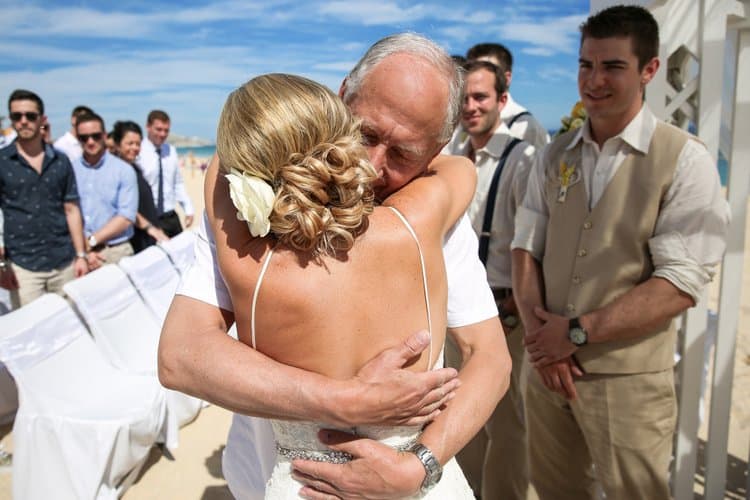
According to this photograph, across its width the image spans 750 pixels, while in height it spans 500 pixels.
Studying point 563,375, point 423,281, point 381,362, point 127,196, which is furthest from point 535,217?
point 127,196

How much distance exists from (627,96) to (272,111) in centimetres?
189

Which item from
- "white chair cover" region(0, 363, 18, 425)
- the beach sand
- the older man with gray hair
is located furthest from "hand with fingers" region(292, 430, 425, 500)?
"white chair cover" region(0, 363, 18, 425)

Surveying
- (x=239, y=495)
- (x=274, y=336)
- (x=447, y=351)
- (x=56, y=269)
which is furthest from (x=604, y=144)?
(x=56, y=269)

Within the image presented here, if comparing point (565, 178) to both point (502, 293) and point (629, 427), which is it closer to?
point (502, 293)

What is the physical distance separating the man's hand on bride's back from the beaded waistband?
0.26ft

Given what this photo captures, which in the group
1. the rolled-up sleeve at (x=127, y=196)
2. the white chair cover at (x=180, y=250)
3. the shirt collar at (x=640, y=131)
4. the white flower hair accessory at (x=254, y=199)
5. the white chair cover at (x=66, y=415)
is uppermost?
the shirt collar at (x=640, y=131)

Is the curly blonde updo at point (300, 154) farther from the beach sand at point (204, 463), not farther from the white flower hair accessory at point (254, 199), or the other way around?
the beach sand at point (204, 463)

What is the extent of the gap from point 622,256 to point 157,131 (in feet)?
22.2

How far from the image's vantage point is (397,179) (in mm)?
1483

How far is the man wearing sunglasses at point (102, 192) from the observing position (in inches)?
229

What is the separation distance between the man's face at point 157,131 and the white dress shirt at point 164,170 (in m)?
0.06

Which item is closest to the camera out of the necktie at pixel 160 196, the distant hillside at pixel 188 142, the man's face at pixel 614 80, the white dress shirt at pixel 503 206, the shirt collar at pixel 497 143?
the man's face at pixel 614 80

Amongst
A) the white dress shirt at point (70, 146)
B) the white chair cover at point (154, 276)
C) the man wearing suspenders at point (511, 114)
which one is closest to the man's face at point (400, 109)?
the man wearing suspenders at point (511, 114)

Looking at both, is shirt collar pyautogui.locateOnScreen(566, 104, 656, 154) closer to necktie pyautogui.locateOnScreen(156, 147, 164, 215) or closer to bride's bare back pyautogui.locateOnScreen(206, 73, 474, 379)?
bride's bare back pyautogui.locateOnScreen(206, 73, 474, 379)
